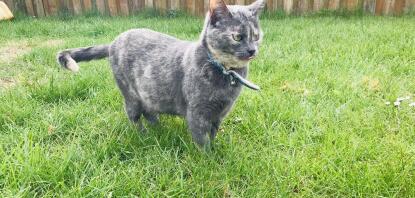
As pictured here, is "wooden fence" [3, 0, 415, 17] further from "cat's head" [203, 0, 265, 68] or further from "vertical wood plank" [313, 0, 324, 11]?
"cat's head" [203, 0, 265, 68]

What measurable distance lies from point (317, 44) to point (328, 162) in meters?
2.55

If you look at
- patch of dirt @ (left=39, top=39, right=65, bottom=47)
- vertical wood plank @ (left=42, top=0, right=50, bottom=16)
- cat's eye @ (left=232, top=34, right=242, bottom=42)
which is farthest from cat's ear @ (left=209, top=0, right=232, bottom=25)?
vertical wood plank @ (left=42, top=0, right=50, bottom=16)

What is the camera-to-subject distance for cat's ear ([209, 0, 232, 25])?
204cm

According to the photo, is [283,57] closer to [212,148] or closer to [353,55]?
[353,55]

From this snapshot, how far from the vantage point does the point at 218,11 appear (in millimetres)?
2076

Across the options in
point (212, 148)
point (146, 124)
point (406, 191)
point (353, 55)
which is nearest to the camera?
point (406, 191)

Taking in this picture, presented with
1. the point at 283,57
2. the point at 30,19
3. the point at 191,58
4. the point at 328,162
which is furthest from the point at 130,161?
the point at 30,19

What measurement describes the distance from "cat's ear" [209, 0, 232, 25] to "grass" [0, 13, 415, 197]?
28.1 inches

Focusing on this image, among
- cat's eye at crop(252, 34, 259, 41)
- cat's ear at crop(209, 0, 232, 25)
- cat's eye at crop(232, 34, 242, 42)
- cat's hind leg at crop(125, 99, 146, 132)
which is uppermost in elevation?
cat's ear at crop(209, 0, 232, 25)

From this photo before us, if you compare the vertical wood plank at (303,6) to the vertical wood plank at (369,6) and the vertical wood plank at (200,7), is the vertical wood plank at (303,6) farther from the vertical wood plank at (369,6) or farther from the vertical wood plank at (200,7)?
the vertical wood plank at (200,7)

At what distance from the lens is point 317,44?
4355mm

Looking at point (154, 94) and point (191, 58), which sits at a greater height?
point (191, 58)

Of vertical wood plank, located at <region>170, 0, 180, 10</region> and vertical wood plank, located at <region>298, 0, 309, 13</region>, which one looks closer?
vertical wood plank, located at <region>298, 0, 309, 13</region>

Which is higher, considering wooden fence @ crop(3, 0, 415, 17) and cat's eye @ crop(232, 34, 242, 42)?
cat's eye @ crop(232, 34, 242, 42)
